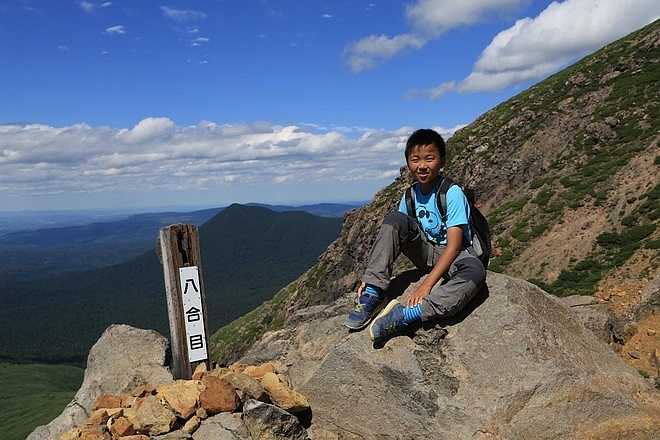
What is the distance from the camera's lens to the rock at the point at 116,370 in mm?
9297

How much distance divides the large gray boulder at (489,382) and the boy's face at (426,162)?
2.25m

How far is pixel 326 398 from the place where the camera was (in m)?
8.31

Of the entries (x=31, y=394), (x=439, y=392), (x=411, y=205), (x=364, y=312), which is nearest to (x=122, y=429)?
(x=364, y=312)

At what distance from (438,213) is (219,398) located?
4.88 m

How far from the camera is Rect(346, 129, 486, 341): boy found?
753cm

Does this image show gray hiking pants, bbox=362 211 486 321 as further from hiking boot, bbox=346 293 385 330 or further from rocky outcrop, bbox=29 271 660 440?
rocky outcrop, bbox=29 271 660 440

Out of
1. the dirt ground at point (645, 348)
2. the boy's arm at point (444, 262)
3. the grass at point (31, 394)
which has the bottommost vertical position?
the grass at point (31, 394)

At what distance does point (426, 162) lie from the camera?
26.5 feet

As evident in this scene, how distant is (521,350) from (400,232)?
2.68 m

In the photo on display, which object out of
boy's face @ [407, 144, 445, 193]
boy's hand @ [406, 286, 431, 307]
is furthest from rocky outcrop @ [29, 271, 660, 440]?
boy's face @ [407, 144, 445, 193]

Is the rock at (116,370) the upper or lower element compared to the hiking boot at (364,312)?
lower

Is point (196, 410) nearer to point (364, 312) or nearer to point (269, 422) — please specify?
point (269, 422)

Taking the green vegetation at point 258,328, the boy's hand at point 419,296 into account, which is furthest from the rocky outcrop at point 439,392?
the green vegetation at point 258,328

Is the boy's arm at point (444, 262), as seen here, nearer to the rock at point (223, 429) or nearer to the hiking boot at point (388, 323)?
the hiking boot at point (388, 323)
